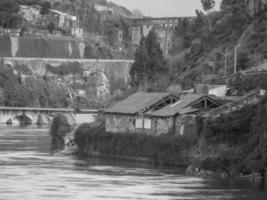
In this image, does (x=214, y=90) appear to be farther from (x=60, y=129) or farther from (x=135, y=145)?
(x=60, y=129)

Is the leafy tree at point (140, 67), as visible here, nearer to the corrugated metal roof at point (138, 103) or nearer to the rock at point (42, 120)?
the corrugated metal roof at point (138, 103)

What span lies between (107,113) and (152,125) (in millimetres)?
7237

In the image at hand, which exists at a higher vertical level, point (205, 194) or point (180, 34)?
point (180, 34)

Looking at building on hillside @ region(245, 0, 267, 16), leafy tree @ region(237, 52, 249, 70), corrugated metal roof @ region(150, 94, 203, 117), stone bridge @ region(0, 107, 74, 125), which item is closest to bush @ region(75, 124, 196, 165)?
corrugated metal roof @ region(150, 94, 203, 117)

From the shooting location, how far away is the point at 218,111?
7688cm

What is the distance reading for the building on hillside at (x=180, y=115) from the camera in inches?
3184

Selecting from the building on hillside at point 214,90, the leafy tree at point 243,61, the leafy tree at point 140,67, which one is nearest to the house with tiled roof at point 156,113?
the building on hillside at point 214,90

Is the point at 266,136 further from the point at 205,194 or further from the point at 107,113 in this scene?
the point at 107,113

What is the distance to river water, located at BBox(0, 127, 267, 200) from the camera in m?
64.1

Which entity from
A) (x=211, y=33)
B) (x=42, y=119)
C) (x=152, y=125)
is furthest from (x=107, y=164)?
(x=42, y=119)

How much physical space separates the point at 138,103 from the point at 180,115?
840 centimetres

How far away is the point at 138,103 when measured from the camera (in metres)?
89.9

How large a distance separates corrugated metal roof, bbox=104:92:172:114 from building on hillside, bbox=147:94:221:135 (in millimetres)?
2031

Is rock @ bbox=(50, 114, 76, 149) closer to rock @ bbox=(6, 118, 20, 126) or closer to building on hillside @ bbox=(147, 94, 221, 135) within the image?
building on hillside @ bbox=(147, 94, 221, 135)
